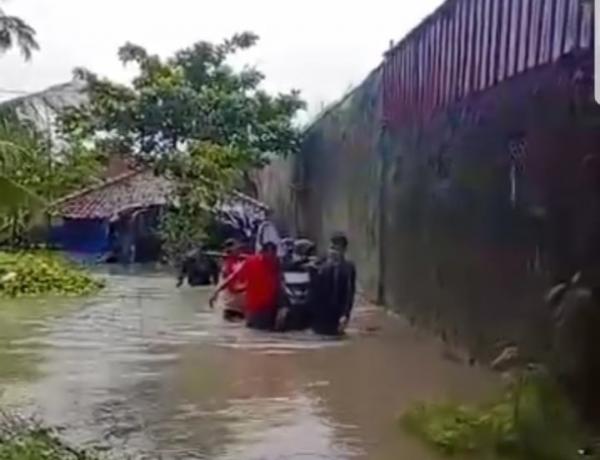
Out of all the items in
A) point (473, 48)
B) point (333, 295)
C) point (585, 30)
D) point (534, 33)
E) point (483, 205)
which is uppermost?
point (473, 48)

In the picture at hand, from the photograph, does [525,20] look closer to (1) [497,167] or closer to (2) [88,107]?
(1) [497,167]

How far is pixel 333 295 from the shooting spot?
15641mm

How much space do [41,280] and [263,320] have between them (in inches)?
339

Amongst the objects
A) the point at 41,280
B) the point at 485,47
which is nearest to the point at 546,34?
the point at 485,47

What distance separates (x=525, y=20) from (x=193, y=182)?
22.2 m

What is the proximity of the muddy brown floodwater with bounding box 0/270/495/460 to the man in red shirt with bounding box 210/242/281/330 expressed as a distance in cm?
31

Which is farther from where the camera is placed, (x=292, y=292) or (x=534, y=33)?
(x=292, y=292)

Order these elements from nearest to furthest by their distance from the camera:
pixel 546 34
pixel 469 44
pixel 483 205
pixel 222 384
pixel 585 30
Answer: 1. pixel 585 30
2. pixel 546 34
3. pixel 222 384
4. pixel 483 205
5. pixel 469 44

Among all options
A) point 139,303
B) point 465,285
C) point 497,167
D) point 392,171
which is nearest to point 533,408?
point 497,167

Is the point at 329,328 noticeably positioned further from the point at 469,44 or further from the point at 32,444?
the point at 32,444

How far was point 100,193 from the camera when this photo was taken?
37031 millimetres

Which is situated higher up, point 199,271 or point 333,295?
point 199,271

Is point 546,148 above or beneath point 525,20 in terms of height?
beneath

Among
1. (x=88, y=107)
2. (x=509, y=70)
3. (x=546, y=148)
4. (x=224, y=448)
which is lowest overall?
(x=224, y=448)
